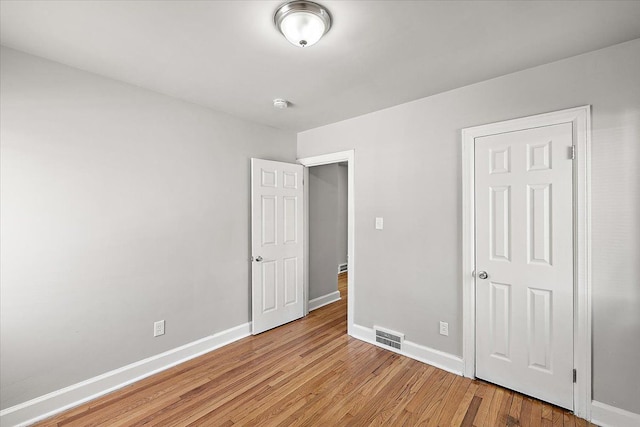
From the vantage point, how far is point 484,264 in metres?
2.41

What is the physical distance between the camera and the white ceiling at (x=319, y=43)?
154 centimetres

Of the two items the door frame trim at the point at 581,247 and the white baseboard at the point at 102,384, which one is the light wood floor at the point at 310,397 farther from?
the door frame trim at the point at 581,247

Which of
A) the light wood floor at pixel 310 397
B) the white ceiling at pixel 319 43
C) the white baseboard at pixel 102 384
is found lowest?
the light wood floor at pixel 310 397

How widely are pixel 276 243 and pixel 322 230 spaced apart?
102 centimetres

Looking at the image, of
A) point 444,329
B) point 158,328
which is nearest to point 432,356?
point 444,329

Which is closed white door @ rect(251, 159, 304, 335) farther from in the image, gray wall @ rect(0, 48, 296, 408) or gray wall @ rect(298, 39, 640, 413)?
gray wall @ rect(298, 39, 640, 413)

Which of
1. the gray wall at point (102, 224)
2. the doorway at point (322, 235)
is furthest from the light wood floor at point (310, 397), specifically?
the doorway at point (322, 235)

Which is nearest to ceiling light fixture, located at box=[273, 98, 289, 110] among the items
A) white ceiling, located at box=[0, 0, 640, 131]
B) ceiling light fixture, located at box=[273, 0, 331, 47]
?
white ceiling, located at box=[0, 0, 640, 131]

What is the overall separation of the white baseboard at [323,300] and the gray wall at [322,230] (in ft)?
0.16

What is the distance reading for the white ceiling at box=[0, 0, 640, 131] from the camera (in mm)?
1536

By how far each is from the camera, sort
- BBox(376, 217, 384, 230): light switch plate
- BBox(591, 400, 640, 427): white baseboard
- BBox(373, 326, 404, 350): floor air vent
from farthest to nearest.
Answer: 1. BBox(376, 217, 384, 230): light switch plate
2. BBox(373, 326, 404, 350): floor air vent
3. BBox(591, 400, 640, 427): white baseboard

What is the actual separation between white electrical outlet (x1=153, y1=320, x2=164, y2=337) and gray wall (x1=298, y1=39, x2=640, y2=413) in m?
2.00

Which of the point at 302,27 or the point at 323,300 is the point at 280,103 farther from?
the point at 323,300

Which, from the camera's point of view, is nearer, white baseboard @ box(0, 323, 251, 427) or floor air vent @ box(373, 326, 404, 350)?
white baseboard @ box(0, 323, 251, 427)
